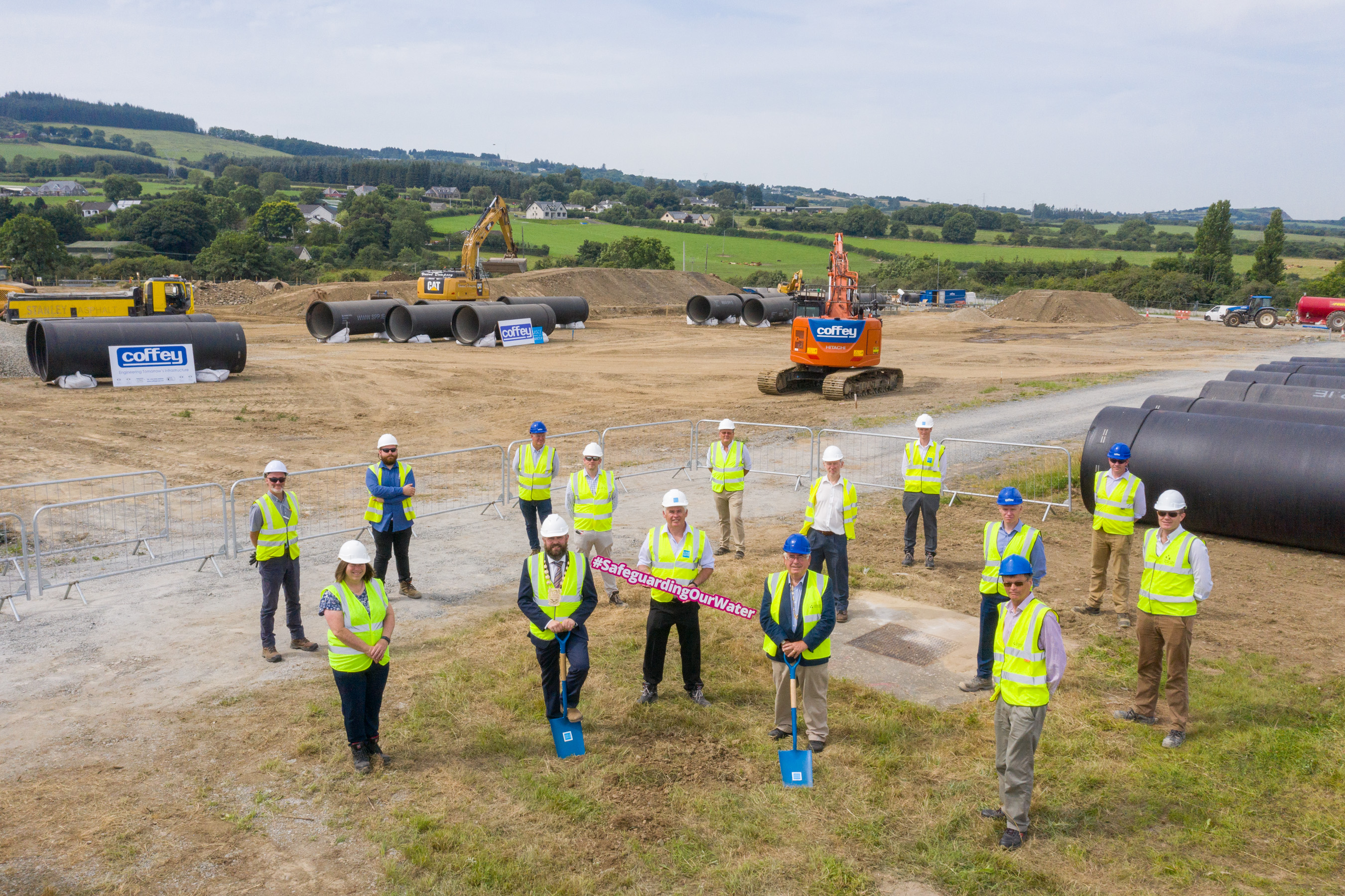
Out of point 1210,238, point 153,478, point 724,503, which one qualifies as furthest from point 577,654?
point 1210,238

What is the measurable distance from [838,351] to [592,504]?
18.9m

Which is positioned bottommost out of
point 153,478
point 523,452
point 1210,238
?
point 153,478

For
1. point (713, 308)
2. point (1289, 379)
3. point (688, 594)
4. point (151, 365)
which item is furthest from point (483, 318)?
point (688, 594)

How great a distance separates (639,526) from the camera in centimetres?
1467

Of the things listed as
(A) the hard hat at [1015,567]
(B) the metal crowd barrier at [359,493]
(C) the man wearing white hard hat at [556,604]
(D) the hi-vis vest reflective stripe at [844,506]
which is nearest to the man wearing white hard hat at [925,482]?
(D) the hi-vis vest reflective stripe at [844,506]

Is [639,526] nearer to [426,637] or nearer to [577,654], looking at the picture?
[426,637]

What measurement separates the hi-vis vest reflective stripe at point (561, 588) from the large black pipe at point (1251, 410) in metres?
11.2

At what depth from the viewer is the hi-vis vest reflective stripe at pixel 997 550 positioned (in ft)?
28.6

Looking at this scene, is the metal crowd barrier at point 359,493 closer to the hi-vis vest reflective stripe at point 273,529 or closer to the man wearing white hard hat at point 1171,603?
the hi-vis vest reflective stripe at point 273,529

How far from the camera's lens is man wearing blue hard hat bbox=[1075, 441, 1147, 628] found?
1038cm

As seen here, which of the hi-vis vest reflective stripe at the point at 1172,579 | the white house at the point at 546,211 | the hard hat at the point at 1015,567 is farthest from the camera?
the white house at the point at 546,211

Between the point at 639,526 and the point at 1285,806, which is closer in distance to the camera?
the point at 1285,806

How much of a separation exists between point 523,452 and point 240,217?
12638 centimetres

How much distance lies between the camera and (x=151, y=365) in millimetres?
28438
